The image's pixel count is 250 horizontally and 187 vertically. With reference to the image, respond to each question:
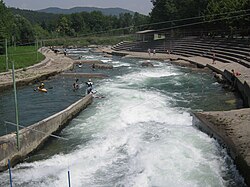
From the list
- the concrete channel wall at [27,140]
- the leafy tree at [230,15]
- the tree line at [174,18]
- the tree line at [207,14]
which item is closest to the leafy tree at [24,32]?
the tree line at [174,18]

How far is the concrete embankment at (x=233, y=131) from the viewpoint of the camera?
29.8ft

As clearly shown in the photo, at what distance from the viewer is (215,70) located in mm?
27406

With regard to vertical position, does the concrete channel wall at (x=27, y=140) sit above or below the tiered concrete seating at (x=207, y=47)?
below

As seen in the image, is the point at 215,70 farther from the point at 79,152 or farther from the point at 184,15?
the point at 184,15

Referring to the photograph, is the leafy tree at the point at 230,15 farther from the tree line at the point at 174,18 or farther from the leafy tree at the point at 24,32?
the leafy tree at the point at 24,32

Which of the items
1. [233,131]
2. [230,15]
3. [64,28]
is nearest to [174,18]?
[230,15]

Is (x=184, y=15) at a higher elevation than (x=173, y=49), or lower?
higher

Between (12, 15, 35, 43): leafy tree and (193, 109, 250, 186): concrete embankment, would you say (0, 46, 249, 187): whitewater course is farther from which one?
(12, 15, 35, 43): leafy tree

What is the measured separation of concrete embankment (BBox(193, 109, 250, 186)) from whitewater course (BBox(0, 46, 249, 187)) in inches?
10.6

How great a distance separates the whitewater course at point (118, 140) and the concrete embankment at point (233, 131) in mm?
268

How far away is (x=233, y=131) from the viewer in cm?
1059

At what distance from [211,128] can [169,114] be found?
13.2ft

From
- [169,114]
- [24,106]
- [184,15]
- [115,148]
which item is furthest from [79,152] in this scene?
[184,15]

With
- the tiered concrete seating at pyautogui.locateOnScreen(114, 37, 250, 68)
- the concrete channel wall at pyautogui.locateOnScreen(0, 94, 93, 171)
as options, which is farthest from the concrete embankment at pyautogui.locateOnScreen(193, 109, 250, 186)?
the tiered concrete seating at pyautogui.locateOnScreen(114, 37, 250, 68)
